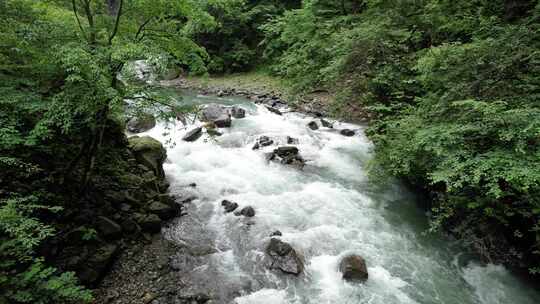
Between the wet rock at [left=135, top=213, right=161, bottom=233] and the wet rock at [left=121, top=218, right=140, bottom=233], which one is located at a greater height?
the wet rock at [left=121, top=218, right=140, bottom=233]

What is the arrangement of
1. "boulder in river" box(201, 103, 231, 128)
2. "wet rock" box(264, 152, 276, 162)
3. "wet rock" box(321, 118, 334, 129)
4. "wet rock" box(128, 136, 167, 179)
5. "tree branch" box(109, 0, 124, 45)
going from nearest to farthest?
1. "tree branch" box(109, 0, 124, 45)
2. "wet rock" box(128, 136, 167, 179)
3. "wet rock" box(264, 152, 276, 162)
4. "boulder in river" box(201, 103, 231, 128)
5. "wet rock" box(321, 118, 334, 129)

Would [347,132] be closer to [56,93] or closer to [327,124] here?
[327,124]

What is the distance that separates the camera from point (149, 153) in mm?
8930

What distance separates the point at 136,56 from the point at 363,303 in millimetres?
5736

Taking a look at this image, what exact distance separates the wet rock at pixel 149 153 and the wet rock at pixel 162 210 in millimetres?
1576

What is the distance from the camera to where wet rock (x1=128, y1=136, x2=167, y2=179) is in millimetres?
8617

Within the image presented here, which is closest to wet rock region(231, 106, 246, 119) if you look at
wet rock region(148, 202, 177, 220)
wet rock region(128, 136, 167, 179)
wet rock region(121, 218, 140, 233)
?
wet rock region(128, 136, 167, 179)

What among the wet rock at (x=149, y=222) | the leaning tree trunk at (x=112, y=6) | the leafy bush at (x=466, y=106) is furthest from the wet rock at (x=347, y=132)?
the leaning tree trunk at (x=112, y=6)

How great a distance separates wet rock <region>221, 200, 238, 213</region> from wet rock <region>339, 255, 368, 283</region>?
10.6 feet

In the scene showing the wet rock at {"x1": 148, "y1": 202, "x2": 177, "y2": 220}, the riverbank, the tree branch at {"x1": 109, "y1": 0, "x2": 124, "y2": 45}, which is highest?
the tree branch at {"x1": 109, "y1": 0, "x2": 124, "y2": 45}

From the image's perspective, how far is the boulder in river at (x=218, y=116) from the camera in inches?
567

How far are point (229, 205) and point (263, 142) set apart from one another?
483 cm

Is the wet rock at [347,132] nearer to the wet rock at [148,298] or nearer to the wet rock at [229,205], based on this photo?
the wet rock at [229,205]

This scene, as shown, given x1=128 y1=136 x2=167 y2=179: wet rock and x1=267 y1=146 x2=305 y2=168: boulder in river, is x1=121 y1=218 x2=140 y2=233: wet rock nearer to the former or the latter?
x1=128 y1=136 x2=167 y2=179: wet rock
